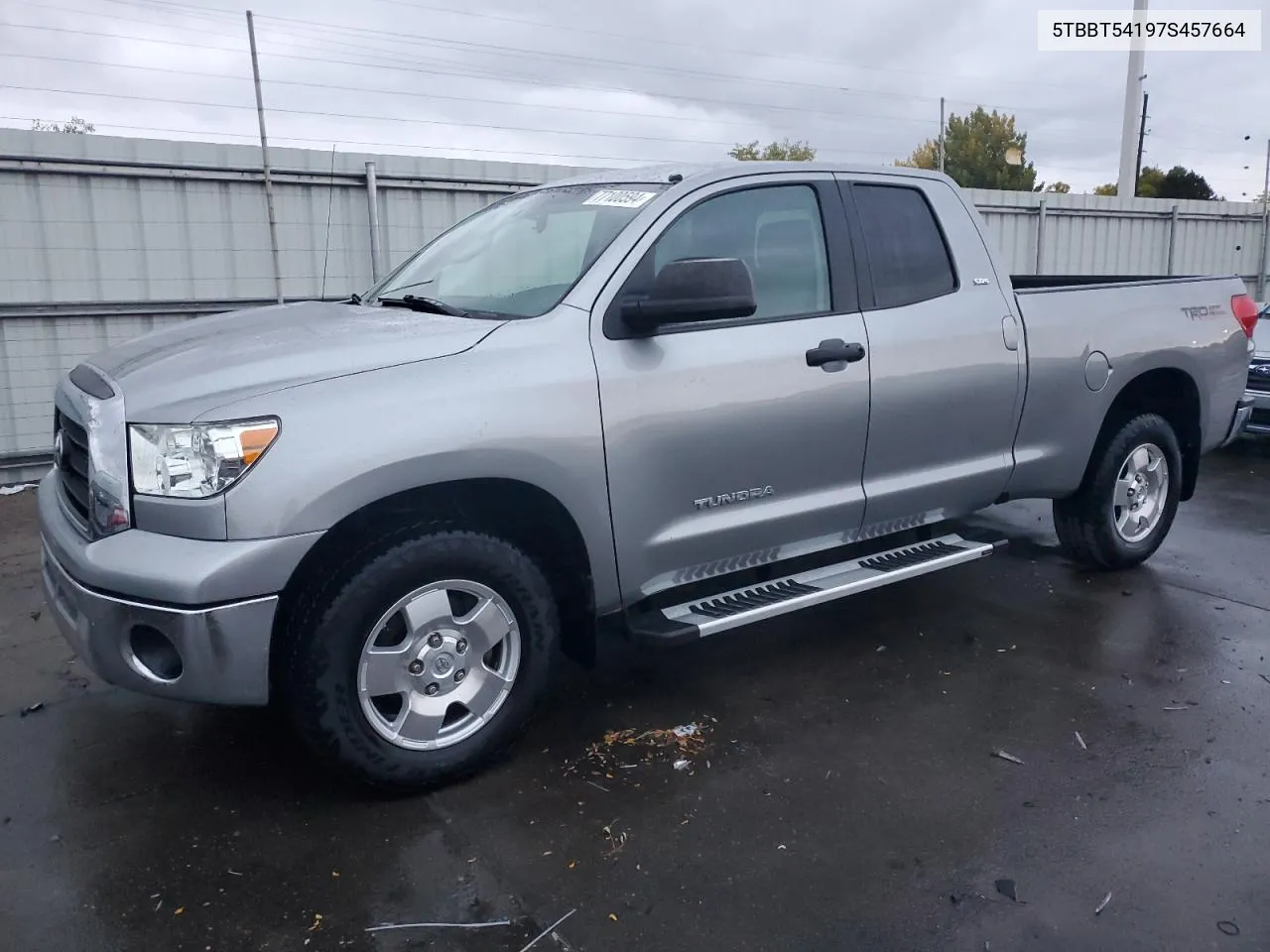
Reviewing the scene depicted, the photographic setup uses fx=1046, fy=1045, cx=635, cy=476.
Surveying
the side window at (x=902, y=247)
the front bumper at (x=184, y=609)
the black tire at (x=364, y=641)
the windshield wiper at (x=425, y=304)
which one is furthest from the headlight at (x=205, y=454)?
the side window at (x=902, y=247)

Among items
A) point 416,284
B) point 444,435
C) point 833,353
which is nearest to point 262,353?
point 444,435

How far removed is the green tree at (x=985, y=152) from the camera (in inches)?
1773

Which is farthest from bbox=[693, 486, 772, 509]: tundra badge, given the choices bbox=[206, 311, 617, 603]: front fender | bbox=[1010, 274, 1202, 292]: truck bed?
bbox=[1010, 274, 1202, 292]: truck bed

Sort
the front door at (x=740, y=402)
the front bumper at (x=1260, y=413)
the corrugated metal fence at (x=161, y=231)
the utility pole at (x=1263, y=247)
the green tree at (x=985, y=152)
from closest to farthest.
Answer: the front door at (x=740, y=402), the corrugated metal fence at (x=161, y=231), the front bumper at (x=1260, y=413), the utility pole at (x=1263, y=247), the green tree at (x=985, y=152)

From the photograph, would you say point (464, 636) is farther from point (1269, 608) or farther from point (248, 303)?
point (248, 303)

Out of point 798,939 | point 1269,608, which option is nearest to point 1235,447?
point 1269,608

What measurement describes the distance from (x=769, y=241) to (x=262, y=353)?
1.92 metres

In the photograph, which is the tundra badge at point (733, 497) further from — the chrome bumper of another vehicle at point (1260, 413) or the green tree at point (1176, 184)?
the green tree at point (1176, 184)

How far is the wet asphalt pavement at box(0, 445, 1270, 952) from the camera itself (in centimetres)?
269

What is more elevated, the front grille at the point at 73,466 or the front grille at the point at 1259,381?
the front grille at the point at 73,466

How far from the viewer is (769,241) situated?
4008 millimetres

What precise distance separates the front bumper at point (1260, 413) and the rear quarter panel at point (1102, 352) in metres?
3.64

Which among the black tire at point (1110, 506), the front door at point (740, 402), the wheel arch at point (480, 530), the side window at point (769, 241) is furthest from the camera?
the black tire at point (1110, 506)

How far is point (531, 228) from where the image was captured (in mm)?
4125
